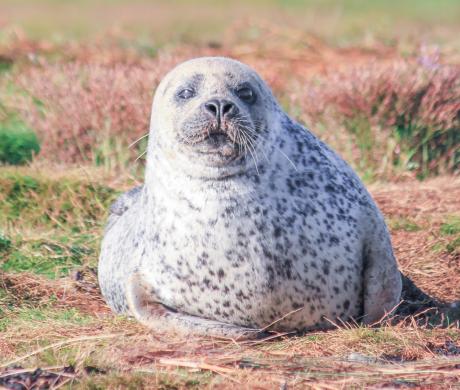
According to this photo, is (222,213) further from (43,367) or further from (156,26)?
(156,26)

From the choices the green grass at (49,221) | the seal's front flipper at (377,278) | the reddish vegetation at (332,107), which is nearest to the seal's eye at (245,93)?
the seal's front flipper at (377,278)

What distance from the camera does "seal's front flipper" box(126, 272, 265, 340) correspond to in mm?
5336

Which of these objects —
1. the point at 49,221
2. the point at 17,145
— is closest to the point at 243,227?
the point at 49,221

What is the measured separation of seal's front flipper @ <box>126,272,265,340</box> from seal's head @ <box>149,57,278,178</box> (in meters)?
0.60

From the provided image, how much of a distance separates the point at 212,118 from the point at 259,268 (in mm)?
674

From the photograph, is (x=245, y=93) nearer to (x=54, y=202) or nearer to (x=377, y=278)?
(x=377, y=278)

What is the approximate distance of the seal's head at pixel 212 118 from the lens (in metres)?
5.28

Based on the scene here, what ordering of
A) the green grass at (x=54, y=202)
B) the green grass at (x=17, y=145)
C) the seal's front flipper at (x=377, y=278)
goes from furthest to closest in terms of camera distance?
the green grass at (x=17, y=145) → the green grass at (x=54, y=202) → the seal's front flipper at (x=377, y=278)

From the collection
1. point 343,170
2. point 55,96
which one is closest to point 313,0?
point 55,96

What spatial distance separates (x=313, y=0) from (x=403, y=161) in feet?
52.0

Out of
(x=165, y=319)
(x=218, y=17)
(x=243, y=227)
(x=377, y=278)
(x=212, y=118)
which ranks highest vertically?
(x=212, y=118)

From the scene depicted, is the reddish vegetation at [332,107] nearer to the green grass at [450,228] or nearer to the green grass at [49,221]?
the green grass at [49,221]

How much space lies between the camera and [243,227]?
5.41 metres

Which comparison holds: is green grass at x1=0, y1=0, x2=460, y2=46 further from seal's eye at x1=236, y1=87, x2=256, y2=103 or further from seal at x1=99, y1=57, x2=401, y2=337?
seal's eye at x1=236, y1=87, x2=256, y2=103
